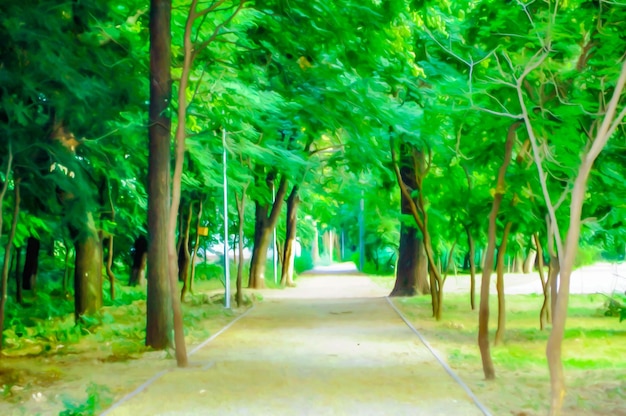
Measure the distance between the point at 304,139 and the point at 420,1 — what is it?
2500cm

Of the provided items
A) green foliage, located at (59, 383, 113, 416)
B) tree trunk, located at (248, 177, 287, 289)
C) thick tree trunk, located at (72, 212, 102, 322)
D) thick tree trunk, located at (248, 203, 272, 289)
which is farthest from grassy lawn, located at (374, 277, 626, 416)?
thick tree trunk, located at (248, 203, 272, 289)

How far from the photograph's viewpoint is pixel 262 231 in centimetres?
4334

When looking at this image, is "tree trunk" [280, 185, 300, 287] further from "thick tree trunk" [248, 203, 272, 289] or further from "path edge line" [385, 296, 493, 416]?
"path edge line" [385, 296, 493, 416]

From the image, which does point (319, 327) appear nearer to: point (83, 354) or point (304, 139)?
point (83, 354)

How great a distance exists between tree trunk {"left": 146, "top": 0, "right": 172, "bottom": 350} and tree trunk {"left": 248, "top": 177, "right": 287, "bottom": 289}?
83.8 feet

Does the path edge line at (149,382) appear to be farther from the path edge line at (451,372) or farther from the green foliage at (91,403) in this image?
the path edge line at (451,372)

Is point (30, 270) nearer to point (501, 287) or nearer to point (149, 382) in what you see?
point (501, 287)

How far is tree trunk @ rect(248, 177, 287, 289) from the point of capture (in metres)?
43.3

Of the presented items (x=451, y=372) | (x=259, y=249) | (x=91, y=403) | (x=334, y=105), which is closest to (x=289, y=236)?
(x=259, y=249)

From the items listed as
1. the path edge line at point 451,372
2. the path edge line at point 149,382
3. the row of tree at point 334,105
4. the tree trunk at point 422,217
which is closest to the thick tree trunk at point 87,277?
the row of tree at point 334,105

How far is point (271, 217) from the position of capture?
43312mm

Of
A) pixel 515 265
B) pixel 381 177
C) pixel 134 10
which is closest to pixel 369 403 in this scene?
pixel 134 10

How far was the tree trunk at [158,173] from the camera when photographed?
54.9 feet

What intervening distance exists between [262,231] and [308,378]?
30.5m
